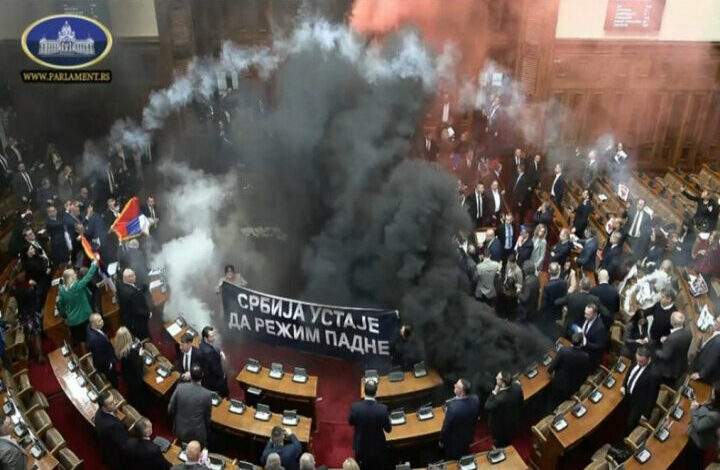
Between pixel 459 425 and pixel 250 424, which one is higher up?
pixel 459 425

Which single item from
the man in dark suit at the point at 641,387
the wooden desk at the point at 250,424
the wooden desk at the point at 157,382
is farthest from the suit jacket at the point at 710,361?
the wooden desk at the point at 157,382

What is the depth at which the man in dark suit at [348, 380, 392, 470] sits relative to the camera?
7.55m

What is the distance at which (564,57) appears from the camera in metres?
16.4

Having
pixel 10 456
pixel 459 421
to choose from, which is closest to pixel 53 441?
pixel 10 456

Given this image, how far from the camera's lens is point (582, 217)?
12820mm

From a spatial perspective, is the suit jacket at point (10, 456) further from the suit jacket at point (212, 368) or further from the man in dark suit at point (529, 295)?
the man in dark suit at point (529, 295)

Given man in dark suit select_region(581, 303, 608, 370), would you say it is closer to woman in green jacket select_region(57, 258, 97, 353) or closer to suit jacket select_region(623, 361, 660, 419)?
suit jacket select_region(623, 361, 660, 419)

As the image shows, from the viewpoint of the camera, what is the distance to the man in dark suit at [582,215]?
41.6 ft

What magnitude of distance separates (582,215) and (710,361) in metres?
4.84

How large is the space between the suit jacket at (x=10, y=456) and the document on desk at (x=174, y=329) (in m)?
3.38

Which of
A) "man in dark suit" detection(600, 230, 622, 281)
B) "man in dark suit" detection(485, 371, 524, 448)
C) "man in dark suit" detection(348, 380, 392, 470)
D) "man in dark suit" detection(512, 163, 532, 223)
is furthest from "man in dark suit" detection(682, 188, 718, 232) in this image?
"man in dark suit" detection(348, 380, 392, 470)

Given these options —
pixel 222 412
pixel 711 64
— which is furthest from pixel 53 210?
pixel 711 64

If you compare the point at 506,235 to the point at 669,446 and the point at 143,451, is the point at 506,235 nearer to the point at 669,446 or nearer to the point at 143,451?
the point at 669,446

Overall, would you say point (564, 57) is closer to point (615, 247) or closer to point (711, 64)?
point (711, 64)
